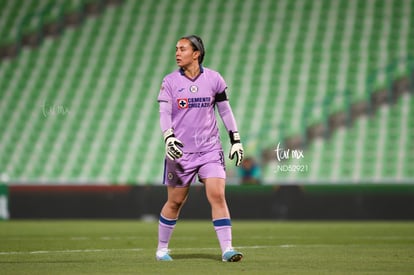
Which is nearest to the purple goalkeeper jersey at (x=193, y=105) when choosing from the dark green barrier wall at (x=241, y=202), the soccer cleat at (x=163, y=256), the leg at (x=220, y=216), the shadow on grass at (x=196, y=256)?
the leg at (x=220, y=216)

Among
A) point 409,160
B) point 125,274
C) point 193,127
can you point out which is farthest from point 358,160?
point 125,274

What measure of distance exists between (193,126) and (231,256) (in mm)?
1135

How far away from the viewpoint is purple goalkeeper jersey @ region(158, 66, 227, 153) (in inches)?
328

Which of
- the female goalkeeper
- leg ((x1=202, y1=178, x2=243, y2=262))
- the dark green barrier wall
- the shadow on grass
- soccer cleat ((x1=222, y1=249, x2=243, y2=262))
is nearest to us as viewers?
soccer cleat ((x1=222, y1=249, x2=243, y2=262))

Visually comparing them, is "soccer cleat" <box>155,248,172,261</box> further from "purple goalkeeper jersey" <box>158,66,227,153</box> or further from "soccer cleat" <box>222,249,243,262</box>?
"purple goalkeeper jersey" <box>158,66,227,153</box>

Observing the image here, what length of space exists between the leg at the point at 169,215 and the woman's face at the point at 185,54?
1.05m

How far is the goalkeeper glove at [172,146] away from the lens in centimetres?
812

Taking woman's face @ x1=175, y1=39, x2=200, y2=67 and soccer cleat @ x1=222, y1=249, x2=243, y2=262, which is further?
woman's face @ x1=175, y1=39, x2=200, y2=67

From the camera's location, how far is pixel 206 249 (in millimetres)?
10062

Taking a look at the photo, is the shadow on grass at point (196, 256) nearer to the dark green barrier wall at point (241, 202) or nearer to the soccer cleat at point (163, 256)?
the soccer cleat at point (163, 256)

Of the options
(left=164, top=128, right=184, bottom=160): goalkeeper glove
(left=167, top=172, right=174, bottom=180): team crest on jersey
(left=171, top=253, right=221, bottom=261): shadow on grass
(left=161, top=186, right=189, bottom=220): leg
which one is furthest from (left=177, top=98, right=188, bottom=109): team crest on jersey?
(left=171, top=253, right=221, bottom=261): shadow on grass

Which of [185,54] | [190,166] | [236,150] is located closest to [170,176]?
[190,166]

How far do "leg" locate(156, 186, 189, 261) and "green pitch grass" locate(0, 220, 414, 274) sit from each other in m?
0.13

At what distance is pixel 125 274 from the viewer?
7.11 metres
